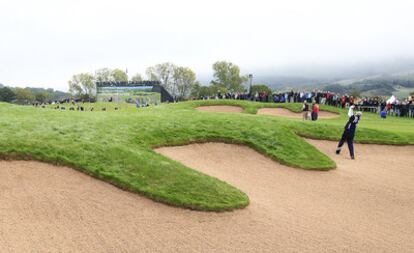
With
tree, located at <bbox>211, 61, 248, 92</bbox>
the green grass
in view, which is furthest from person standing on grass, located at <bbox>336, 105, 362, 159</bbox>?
tree, located at <bbox>211, 61, 248, 92</bbox>

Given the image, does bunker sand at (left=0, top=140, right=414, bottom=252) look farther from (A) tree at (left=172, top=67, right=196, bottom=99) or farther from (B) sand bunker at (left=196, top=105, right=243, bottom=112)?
(A) tree at (left=172, top=67, right=196, bottom=99)

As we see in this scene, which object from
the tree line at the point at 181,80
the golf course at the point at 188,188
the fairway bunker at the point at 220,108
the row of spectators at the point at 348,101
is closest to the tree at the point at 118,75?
the tree line at the point at 181,80

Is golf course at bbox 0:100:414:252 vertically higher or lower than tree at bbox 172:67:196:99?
lower

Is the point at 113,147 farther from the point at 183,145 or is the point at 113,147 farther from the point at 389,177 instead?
the point at 389,177

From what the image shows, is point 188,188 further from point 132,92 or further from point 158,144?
point 132,92

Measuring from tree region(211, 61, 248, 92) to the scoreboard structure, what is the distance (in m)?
38.6

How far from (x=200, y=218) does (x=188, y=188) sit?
1432mm

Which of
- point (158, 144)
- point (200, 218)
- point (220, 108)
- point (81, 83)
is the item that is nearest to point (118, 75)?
point (81, 83)

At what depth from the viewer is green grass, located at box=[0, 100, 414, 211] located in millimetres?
10609

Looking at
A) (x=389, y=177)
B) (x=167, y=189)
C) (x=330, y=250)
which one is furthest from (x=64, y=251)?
(x=389, y=177)

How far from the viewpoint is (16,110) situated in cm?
2089

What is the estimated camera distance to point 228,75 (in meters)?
126

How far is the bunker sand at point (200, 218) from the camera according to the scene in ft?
26.1

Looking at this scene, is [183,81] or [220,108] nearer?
[220,108]
